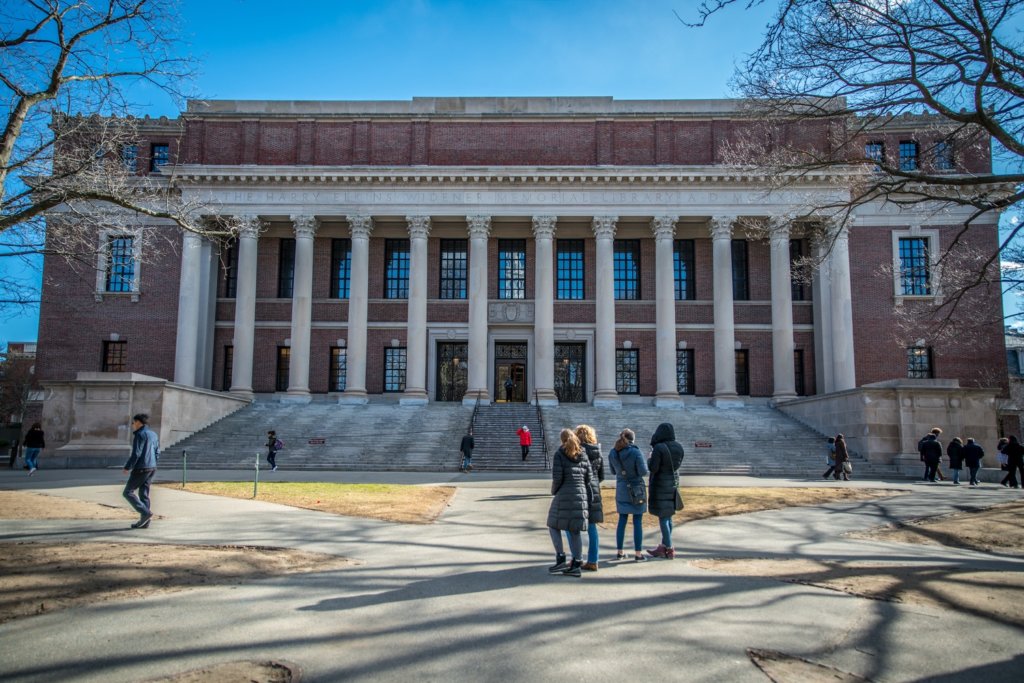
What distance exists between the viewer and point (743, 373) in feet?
125

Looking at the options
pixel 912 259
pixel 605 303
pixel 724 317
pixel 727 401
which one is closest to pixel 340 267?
pixel 605 303

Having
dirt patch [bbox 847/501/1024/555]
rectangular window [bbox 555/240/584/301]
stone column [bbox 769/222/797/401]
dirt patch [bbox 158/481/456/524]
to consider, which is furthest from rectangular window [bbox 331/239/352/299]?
dirt patch [bbox 847/501/1024/555]

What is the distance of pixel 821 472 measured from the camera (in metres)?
25.4

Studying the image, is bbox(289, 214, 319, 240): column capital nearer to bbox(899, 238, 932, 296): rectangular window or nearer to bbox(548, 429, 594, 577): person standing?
bbox(899, 238, 932, 296): rectangular window

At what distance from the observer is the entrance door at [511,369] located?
38.9m

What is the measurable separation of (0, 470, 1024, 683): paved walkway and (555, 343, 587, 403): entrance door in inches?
1066

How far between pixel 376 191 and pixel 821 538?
2898cm

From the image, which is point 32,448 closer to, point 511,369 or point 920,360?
point 511,369

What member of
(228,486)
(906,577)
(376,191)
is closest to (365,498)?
(228,486)

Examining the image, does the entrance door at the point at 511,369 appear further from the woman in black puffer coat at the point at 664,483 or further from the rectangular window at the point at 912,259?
the woman in black puffer coat at the point at 664,483

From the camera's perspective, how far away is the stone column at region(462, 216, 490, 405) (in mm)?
35281

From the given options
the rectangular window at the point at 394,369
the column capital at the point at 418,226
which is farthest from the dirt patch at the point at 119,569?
the rectangular window at the point at 394,369

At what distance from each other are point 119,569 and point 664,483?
21.7 feet

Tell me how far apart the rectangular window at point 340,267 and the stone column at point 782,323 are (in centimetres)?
2097
